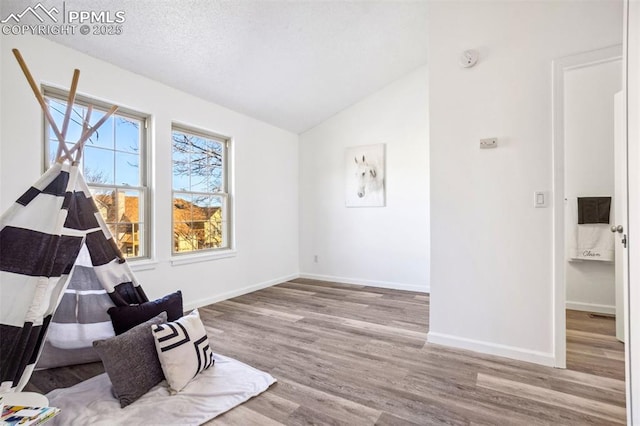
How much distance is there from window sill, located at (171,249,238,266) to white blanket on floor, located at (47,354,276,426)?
1.45 meters

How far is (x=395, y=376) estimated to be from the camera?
2.03m

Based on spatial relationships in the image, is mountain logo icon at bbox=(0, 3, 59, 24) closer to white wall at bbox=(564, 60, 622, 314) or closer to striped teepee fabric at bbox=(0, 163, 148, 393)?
striped teepee fabric at bbox=(0, 163, 148, 393)

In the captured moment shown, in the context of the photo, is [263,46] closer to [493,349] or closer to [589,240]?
[493,349]

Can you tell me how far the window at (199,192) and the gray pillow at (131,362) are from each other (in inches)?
68.1

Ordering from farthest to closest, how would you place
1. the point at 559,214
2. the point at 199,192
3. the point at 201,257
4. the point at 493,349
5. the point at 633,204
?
the point at 199,192
the point at 201,257
the point at 493,349
the point at 559,214
the point at 633,204

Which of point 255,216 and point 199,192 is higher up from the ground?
point 199,192

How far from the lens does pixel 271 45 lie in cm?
312

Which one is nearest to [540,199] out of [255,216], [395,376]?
[395,376]

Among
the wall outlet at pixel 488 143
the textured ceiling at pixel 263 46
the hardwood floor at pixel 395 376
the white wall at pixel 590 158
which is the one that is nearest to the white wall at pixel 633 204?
the hardwood floor at pixel 395 376

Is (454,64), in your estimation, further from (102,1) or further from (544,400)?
(102,1)

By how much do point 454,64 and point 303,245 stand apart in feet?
11.7

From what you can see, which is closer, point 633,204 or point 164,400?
point 633,204

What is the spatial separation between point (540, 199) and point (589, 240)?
1.86 metres

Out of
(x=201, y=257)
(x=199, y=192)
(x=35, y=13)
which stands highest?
(x=35, y=13)
